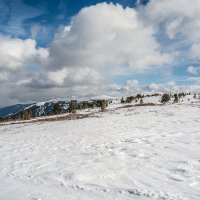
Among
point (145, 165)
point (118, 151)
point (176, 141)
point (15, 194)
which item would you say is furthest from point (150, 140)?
point (15, 194)

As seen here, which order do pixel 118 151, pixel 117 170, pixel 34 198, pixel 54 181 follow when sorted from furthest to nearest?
pixel 118 151, pixel 117 170, pixel 54 181, pixel 34 198

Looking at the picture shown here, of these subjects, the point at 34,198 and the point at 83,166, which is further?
the point at 83,166

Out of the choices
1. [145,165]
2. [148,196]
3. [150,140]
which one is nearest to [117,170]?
[145,165]

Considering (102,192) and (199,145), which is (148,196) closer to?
(102,192)

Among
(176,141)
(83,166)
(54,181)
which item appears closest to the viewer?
(54,181)

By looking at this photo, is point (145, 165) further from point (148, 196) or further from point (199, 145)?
point (199, 145)

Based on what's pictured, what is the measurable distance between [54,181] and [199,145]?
7.44m

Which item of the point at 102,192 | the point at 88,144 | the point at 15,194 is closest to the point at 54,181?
the point at 15,194

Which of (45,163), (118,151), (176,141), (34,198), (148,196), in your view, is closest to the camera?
(148,196)

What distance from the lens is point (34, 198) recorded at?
830 cm

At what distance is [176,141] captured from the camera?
15320mm

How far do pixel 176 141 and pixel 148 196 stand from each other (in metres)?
8.05

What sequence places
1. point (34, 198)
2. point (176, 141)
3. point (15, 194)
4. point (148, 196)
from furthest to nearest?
point (176, 141), point (15, 194), point (34, 198), point (148, 196)

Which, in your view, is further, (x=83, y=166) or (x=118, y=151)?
(x=118, y=151)
